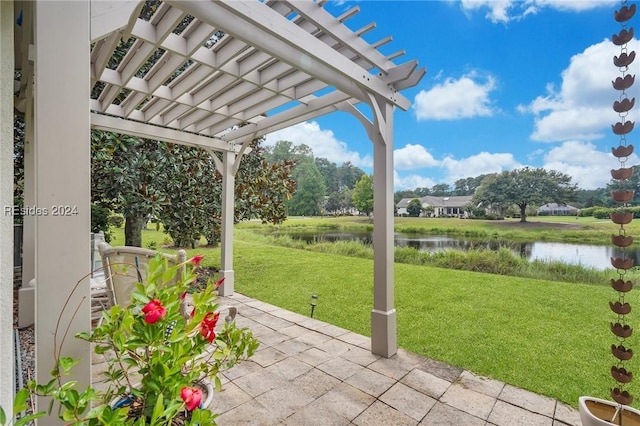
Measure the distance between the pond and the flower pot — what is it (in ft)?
16.1

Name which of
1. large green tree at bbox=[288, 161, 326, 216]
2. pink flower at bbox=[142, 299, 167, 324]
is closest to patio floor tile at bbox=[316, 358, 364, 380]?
pink flower at bbox=[142, 299, 167, 324]

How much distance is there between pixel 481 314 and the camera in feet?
14.6

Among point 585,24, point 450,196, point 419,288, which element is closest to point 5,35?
point 419,288

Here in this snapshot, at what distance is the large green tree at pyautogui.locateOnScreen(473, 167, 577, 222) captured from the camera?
288 inches

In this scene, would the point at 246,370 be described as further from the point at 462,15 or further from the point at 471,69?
the point at 471,69

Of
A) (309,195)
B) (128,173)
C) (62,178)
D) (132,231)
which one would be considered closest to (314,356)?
(62,178)

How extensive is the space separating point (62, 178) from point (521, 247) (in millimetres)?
8637

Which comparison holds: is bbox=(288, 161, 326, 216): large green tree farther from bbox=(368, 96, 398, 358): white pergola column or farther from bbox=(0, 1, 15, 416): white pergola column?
bbox=(0, 1, 15, 416): white pergola column

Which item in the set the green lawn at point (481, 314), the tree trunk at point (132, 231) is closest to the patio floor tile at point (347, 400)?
the green lawn at point (481, 314)

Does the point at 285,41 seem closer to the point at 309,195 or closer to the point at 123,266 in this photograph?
the point at 123,266

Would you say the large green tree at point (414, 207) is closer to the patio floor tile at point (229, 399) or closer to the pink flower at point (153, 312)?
the patio floor tile at point (229, 399)

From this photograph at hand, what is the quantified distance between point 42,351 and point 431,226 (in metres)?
9.38

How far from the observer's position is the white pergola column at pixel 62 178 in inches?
44.9

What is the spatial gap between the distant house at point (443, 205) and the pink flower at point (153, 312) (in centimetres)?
926
